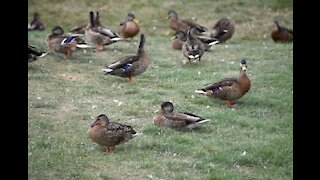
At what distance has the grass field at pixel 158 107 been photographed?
8.43 meters

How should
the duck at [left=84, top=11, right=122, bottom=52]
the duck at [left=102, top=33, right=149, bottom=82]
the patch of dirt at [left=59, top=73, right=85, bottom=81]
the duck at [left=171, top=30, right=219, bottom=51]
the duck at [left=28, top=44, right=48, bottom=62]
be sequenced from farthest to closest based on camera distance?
the duck at [left=84, top=11, right=122, bottom=52]
the duck at [left=171, top=30, right=219, bottom=51]
the duck at [left=28, top=44, right=48, bottom=62]
the patch of dirt at [left=59, top=73, right=85, bottom=81]
the duck at [left=102, top=33, right=149, bottom=82]

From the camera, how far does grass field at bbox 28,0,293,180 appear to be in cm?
843

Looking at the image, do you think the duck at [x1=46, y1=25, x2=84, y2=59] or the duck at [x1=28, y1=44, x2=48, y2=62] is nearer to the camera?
the duck at [x1=28, y1=44, x2=48, y2=62]

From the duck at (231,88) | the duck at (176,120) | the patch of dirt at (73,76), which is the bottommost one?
the patch of dirt at (73,76)

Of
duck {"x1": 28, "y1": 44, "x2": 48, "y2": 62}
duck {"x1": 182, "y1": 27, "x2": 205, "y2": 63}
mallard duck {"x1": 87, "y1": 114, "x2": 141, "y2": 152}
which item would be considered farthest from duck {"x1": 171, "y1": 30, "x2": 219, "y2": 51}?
mallard duck {"x1": 87, "y1": 114, "x2": 141, "y2": 152}

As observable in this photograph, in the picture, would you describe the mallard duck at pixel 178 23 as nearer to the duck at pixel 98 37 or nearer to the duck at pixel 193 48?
the duck at pixel 98 37

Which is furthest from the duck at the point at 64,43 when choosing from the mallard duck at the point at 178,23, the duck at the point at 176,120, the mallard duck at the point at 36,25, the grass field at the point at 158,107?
the duck at the point at 176,120

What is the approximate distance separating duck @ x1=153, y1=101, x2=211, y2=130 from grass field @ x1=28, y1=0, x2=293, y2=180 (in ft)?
0.46

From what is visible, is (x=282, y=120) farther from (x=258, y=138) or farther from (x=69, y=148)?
(x=69, y=148)

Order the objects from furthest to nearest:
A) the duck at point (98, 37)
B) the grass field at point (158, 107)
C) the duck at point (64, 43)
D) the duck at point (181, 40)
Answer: the duck at point (98, 37)
the duck at point (181, 40)
the duck at point (64, 43)
the grass field at point (158, 107)

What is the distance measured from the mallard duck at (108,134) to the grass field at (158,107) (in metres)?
0.15

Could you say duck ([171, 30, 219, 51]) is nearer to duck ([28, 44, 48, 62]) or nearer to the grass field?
the grass field

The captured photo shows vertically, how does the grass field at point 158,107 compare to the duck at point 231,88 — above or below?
below

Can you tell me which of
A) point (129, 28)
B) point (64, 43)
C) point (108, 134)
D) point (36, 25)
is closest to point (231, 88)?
point (108, 134)
